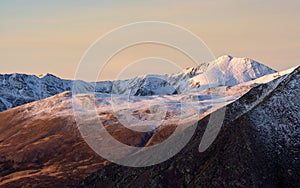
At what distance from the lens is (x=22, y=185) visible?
182m

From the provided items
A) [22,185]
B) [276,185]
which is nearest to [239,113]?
[276,185]

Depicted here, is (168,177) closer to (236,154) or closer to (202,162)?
(202,162)

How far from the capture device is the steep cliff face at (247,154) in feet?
217

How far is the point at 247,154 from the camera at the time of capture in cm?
6825

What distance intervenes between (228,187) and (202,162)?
23.8 feet

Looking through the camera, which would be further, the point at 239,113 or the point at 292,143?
the point at 239,113

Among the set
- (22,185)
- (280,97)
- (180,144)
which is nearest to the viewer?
(280,97)

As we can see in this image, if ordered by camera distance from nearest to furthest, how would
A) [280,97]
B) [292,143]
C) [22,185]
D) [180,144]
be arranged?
[292,143]
[280,97]
[180,144]
[22,185]

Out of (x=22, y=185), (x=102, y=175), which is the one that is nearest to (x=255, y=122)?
(x=102, y=175)

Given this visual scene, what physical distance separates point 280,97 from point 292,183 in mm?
14525

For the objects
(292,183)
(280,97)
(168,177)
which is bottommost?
(292,183)

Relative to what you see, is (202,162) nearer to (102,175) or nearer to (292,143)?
(292,143)

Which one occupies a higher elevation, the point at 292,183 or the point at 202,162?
the point at 202,162

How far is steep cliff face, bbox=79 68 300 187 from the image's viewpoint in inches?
2609
